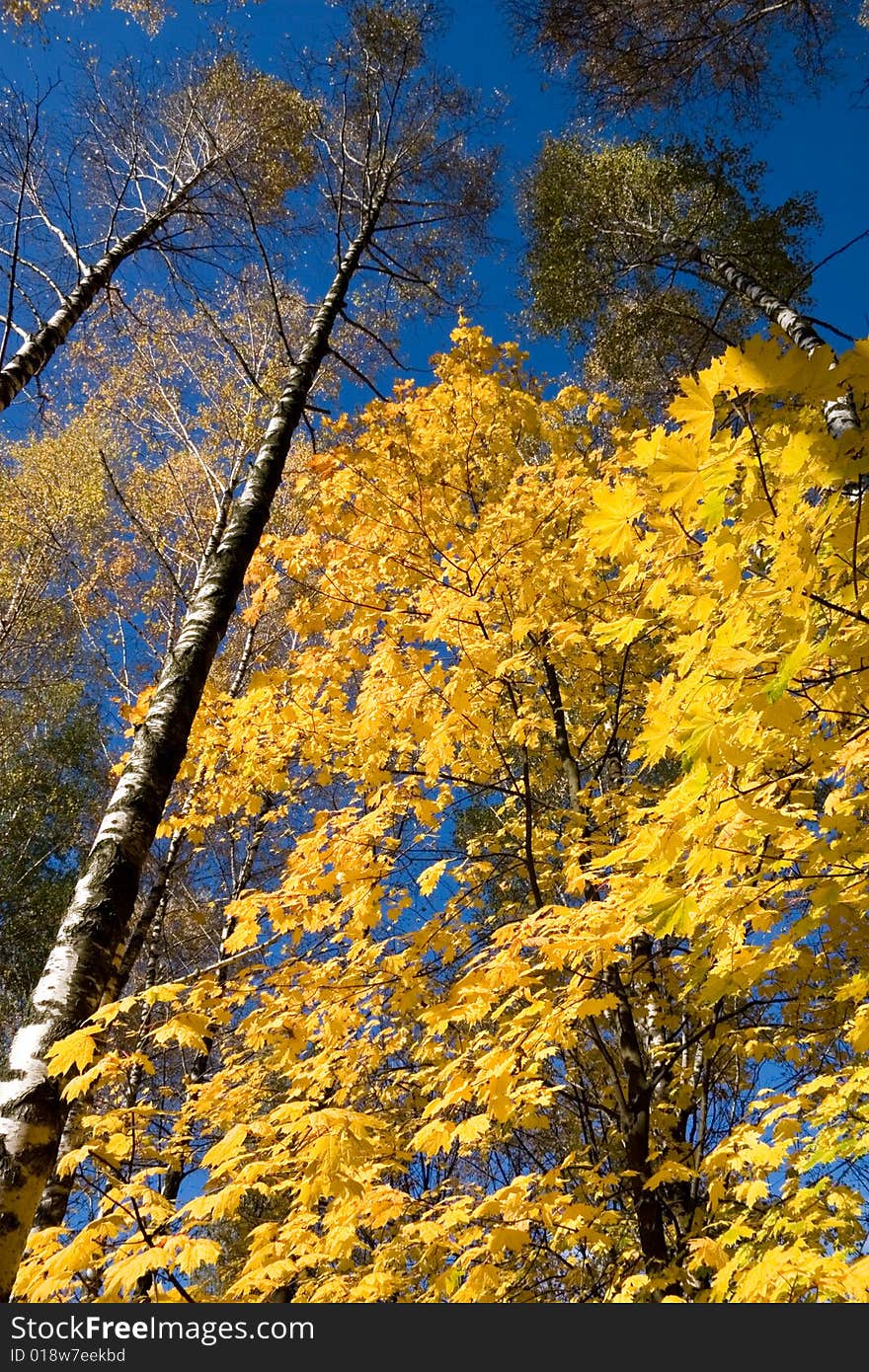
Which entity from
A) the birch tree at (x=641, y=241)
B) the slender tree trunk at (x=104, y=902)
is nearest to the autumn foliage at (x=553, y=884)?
the slender tree trunk at (x=104, y=902)

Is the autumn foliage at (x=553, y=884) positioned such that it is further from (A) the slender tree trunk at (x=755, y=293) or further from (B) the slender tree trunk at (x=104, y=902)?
(A) the slender tree trunk at (x=755, y=293)

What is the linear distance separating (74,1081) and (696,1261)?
2.32 m

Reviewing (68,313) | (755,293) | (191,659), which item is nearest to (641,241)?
(755,293)

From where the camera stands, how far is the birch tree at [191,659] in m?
1.74

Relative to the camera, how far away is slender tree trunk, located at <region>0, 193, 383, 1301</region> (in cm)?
167

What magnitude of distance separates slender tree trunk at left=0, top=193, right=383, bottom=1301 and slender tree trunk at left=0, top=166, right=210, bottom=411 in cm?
212

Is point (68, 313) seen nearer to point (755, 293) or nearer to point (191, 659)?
point (191, 659)

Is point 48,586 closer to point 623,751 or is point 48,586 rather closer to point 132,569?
point 132,569

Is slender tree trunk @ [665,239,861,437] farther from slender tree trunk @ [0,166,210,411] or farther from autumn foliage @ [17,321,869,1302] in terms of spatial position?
slender tree trunk @ [0,166,210,411]

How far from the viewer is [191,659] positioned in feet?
9.16

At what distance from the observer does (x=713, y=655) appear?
1519 mm

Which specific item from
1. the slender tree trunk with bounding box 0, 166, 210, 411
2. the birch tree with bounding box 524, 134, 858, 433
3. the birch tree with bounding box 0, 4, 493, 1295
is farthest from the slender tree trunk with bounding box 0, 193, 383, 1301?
the birch tree with bounding box 524, 134, 858, 433

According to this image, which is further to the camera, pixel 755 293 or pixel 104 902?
pixel 755 293

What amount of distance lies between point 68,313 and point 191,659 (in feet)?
12.6
